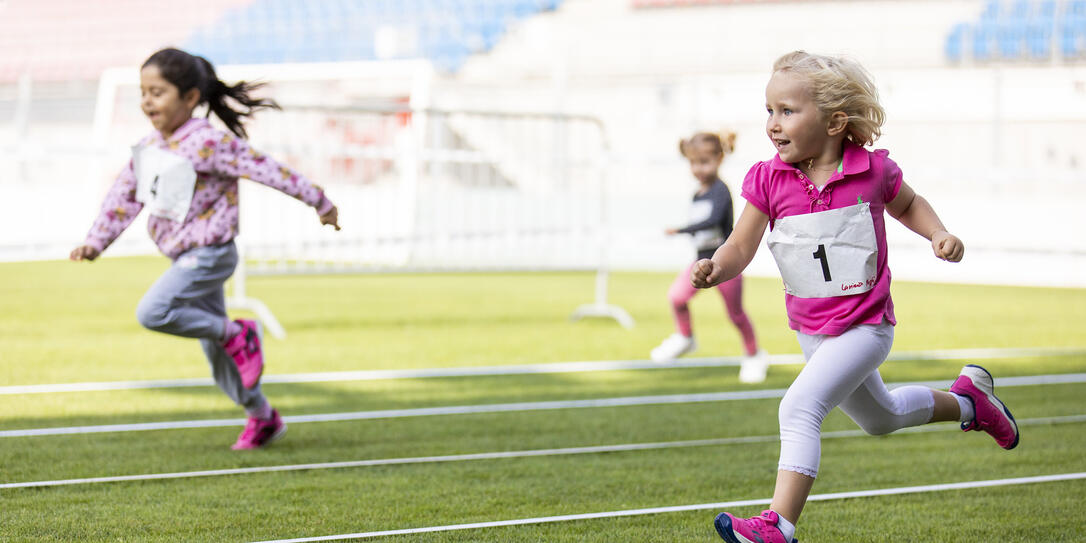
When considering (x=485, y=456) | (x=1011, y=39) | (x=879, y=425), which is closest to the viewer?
(x=879, y=425)

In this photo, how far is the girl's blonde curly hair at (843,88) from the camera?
9.00ft

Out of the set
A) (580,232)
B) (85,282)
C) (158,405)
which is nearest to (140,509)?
(158,405)

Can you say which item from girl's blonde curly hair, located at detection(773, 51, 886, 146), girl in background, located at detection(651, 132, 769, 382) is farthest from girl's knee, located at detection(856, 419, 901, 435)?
girl in background, located at detection(651, 132, 769, 382)

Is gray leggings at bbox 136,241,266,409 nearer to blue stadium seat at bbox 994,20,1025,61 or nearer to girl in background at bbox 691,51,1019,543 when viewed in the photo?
girl in background at bbox 691,51,1019,543

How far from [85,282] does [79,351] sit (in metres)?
5.28

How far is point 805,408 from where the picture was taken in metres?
2.68

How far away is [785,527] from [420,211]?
7.47m

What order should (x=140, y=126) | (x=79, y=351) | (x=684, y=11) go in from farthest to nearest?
(x=684, y=11) < (x=140, y=126) < (x=79, y=351)

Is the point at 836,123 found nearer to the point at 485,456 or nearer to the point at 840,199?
the point at 840,199

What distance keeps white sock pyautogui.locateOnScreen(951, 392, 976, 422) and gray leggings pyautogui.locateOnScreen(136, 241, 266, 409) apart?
7.86 ft

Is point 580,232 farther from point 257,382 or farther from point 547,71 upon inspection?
point 547,71

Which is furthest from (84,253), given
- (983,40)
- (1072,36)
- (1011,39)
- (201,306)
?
(983,40)

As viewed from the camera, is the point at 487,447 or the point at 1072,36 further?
the point at 1072,36

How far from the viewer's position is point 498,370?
620cm
